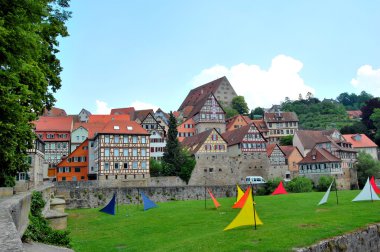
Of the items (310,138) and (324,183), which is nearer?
(324,183)

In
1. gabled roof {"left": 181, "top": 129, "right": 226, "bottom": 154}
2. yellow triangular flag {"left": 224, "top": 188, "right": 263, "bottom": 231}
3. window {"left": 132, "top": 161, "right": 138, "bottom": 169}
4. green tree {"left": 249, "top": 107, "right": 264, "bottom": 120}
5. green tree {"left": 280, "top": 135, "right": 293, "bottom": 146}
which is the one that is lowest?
yellow triangular flag {"left": 224, "top": 188, "right": 263, "bottom": 231}

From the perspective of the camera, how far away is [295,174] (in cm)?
6475

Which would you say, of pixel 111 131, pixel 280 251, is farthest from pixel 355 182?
pixel 280 251

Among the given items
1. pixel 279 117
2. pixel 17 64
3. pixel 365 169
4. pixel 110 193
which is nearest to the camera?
pixel 17 64

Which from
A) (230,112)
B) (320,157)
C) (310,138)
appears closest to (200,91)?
(230,112)

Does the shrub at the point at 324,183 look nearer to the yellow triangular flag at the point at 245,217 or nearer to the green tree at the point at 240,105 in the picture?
the yellow triangular flag at the point at 245,217

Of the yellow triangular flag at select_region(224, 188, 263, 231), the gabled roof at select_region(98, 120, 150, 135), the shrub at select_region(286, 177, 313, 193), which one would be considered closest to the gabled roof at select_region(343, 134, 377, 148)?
the shrub at select_region(286, 177, 313, 193)

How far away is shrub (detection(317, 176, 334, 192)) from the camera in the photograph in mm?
54188

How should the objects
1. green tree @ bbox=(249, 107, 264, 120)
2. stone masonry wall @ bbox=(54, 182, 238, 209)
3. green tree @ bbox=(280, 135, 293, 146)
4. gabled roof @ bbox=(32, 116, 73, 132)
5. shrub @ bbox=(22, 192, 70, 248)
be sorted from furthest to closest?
green tree @ bbox=(249, 107, 264, 120) < green tree @ bbox=(280, 135, 293, 146) < gabled roof @ bbox=(32, 116, 73, 132) < stone masonry wall @ bbox=(54, 182, 238, 209) < shrub @ bbox=(22, 192, 70, 248)

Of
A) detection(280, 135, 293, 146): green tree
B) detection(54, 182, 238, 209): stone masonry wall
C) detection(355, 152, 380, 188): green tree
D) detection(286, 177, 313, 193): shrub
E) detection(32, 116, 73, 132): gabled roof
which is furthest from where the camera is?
detection(280, 135, 293, 146): green tree

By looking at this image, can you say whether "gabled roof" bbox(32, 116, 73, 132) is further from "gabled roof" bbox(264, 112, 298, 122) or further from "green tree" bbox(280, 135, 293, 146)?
"gabled roof" bbox(264, 112, 298, 122)

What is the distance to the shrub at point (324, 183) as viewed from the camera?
54.2 meters

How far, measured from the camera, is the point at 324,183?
179ft

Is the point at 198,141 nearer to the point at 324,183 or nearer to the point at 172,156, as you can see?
the point at 172,156
